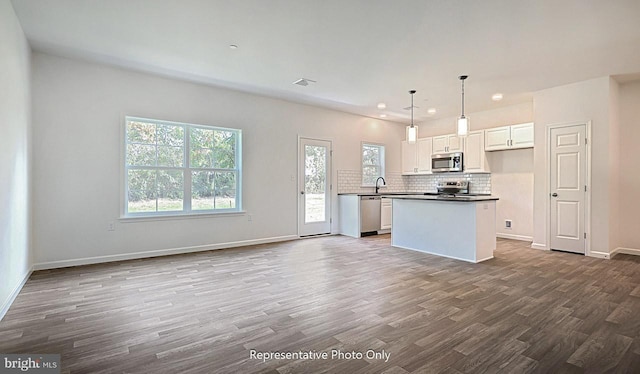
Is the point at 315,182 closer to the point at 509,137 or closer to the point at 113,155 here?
the point at 113,155

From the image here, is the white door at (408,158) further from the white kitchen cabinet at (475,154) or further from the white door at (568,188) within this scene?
the white door at (568,188)

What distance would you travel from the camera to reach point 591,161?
15.8ft

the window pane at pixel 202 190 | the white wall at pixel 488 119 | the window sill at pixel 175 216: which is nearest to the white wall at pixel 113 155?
the window sill at pixel 175 216

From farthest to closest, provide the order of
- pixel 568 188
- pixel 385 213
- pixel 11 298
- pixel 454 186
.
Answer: pixel 385 213 < pixel 454 186 < pixel 568 188 < pixel 11 298

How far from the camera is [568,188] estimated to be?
5.06m

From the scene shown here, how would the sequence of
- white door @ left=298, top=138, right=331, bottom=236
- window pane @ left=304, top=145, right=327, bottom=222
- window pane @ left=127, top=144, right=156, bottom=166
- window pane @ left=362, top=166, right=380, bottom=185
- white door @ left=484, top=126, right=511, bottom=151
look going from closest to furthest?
window pane @ left=127, top=144, right=156, bottom=166, white door @ left=484, top=126, right=511, bottom=151, white door @ left=298, top=138, right=331, bottom=236, window pane @ left=304, top=145, right=327, bottom=222, window pane @ left=362, top=166, right=380, bottom=185

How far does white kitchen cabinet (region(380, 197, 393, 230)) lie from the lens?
704 cm

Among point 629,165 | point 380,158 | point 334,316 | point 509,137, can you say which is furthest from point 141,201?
point 629,165

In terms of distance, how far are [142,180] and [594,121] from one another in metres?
6.92

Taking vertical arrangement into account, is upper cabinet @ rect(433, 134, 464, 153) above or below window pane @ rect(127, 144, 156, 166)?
above

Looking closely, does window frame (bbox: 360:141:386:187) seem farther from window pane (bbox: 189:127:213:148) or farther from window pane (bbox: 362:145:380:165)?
window pane (bbox: 189:127:213:148)

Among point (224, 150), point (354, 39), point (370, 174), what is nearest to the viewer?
point (354, 39)

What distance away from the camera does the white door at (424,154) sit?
7.60 m

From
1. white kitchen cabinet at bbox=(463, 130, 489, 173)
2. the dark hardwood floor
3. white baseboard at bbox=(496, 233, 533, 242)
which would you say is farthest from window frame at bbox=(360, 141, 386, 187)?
the dark hardwood floor
